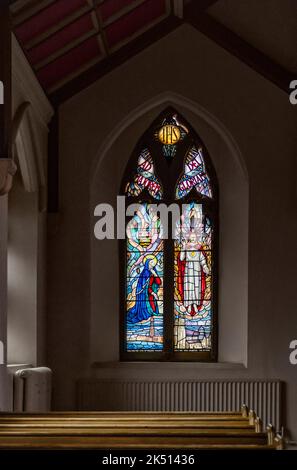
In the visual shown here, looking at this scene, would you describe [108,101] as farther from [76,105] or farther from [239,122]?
[239,122]

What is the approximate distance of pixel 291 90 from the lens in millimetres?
9578

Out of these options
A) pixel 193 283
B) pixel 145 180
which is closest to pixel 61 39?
pixel 145 180

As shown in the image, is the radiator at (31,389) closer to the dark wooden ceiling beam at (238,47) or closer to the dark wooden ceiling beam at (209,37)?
the dark wooden ceiling beam at (209,37)

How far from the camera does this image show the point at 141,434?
180 inches

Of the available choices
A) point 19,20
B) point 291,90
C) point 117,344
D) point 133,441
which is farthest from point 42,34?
point 133,441

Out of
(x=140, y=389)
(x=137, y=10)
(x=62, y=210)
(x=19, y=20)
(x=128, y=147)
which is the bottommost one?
(x=140, y=389)

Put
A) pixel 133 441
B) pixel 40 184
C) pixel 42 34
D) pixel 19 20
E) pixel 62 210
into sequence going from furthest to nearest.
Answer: pixel 62 210, pixel 40 184, pixel 42 34, pixel 19 20, pixel 133 441

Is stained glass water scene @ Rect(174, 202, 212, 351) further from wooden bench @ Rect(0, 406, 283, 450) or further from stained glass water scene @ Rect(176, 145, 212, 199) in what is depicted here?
wooden bench @ Rect(0, 406, 283, 450)

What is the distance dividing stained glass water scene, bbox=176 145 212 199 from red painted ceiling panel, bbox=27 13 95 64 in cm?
211

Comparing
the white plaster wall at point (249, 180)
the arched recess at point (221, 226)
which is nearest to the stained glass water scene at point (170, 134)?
the arched recess at point (221, 226)

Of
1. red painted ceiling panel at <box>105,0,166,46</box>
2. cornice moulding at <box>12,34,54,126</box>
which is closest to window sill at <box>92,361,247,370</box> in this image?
cornice moulding at <box>12,34,54,126</box>

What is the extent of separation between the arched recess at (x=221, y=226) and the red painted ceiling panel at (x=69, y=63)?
76 centimetres

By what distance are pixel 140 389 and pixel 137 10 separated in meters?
3.93
